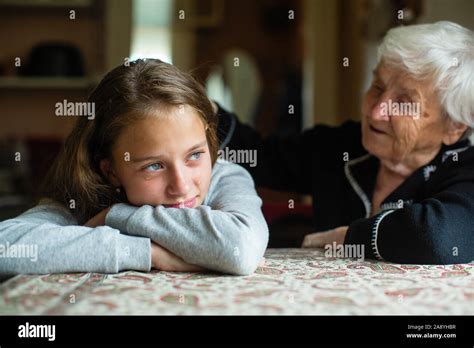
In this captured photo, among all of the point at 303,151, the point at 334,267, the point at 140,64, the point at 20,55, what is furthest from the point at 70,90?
the point at 334,267

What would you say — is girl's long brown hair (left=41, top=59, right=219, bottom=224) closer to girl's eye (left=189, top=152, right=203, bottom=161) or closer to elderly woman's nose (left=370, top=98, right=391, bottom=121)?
girl's eye (left=189, top=152, right=203, bottom=161)

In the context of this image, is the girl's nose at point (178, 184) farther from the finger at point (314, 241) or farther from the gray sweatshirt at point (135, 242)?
the finger at point (314, 241)

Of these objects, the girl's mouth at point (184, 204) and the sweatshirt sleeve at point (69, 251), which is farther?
the girl's mouth at point (184, 204)

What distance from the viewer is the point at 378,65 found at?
164 centimetres

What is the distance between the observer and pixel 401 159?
1.59m

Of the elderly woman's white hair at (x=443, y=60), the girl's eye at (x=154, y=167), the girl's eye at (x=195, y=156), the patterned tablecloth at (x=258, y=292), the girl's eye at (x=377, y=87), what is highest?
the elderly woman's white hair at (x=443, y=60)

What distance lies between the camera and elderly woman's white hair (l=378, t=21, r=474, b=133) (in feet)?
4.99

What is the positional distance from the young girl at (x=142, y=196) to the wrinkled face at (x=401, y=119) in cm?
38

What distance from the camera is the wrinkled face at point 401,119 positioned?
1.54m

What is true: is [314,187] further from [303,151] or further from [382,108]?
[382,108]

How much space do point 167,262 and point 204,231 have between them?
9cm

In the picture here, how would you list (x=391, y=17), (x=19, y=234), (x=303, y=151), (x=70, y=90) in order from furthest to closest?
(x=70, y=90) → (x=391, y=17) → (x=303, y=151) → (x=19, y=234)

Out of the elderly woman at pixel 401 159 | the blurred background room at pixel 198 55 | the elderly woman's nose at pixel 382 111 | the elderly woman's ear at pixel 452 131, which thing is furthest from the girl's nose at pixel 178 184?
the blurred background room at pixel 198 55

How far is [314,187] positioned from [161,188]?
67 centimetres
